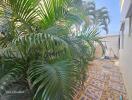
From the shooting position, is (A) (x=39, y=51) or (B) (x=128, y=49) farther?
(B) (x=128, y=49)

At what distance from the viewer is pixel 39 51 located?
8.25 ft

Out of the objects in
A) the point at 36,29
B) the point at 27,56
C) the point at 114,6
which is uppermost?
the point at 114,6

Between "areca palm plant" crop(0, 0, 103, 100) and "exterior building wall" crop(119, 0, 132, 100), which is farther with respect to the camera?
"exterior building wall" crop(119, 0, 132, 100)

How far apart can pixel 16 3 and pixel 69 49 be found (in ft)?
2.65

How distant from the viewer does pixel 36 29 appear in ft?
8.62

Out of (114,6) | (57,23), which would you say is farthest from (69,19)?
(114,6)

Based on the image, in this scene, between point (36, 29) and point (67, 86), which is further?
point (36, 29)

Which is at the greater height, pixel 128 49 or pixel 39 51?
pixel 39 51

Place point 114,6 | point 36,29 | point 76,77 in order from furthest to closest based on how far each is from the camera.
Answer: point 114,6, point 36,29, point 76,77

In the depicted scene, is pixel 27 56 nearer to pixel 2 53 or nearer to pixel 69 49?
pixel 2 53

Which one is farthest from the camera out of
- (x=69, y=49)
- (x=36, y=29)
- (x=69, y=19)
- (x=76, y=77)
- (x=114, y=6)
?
(x=114, y=6)

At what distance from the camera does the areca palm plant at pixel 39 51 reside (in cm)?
219

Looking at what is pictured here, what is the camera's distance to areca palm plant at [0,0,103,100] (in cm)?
219

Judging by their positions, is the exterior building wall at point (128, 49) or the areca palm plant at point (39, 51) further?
the exterior building wall at point (128, 49)
